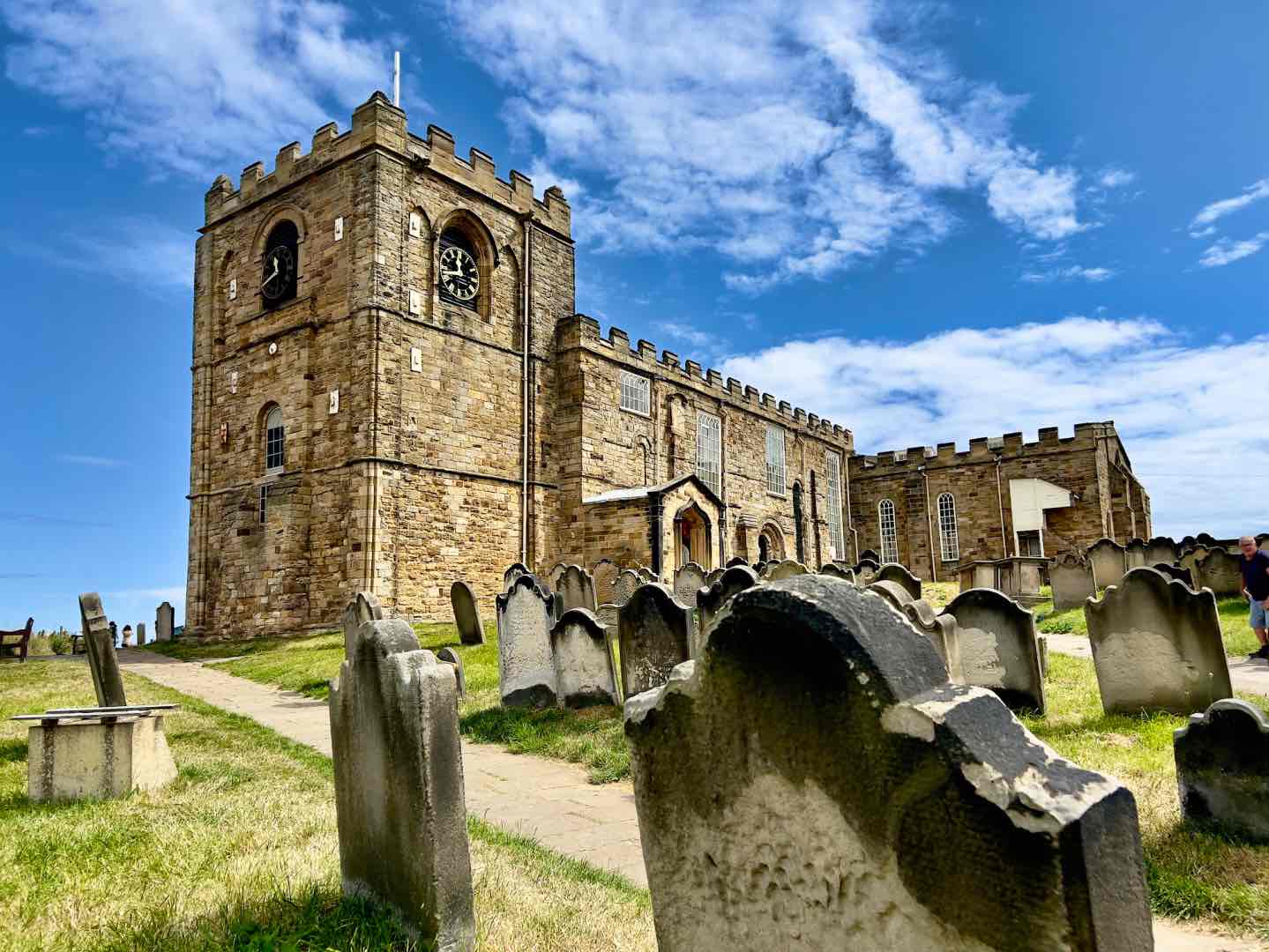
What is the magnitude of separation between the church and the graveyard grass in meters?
14.8

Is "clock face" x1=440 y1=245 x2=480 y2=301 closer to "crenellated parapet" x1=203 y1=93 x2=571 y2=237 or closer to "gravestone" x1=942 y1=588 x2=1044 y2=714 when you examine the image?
"crenellated parapet" x1=203 y1=93 x2=571 y2=237

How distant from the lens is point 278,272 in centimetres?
2323

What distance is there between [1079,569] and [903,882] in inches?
670

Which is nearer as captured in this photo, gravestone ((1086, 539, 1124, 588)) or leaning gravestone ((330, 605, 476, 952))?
leaning gravestone ((330, 605, 476, 952))

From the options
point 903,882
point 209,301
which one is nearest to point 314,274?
point 209,301

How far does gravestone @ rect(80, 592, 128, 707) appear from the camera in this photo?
7.02 meters

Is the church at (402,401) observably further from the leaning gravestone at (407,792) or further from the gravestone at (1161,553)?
the leaning gravestone at (407,792)

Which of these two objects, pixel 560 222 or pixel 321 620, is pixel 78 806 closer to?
pixel 321 620

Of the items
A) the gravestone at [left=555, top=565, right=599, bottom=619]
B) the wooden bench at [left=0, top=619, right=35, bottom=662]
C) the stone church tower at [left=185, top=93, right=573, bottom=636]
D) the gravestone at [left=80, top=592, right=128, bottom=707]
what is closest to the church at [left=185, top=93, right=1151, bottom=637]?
the stone church tower at [left=185, top=93, right=573, bottom=636]

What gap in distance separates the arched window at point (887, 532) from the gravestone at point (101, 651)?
37.2 metres

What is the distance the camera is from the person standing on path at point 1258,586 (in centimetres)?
993

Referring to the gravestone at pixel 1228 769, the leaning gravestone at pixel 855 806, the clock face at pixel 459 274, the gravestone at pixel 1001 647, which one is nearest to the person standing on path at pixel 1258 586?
the gravestone at pixel 1001 647

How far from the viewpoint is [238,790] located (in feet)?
19.4

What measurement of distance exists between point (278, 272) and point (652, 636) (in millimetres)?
19745
